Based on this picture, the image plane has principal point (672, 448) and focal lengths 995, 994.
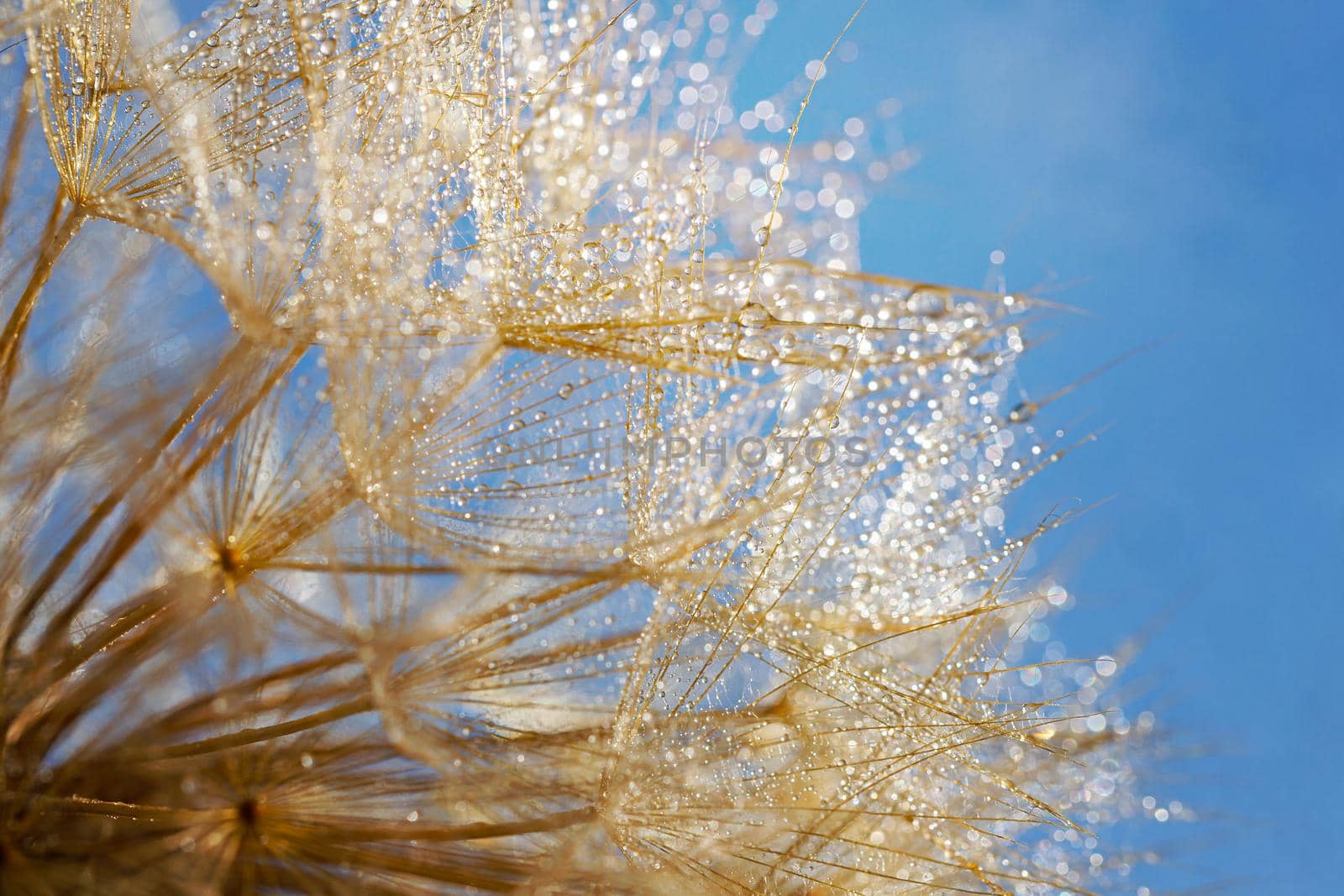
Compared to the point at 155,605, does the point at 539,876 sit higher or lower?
lower

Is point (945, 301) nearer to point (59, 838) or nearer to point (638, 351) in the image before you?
point (638, 351)

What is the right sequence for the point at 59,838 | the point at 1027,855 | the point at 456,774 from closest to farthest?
1. the point at 59,838
2. the point at 456,774
3. the point at 1027,855

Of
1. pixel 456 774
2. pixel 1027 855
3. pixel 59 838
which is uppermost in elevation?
pixel 1027 855

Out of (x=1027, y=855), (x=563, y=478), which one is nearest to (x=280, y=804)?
(x=563, y=478)

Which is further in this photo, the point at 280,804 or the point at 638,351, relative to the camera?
the point at 638,351

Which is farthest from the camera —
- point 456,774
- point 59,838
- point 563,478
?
point 563,478

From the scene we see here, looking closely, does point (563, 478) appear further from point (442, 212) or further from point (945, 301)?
point (945, 301)

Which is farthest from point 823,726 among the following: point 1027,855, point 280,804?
point 280,804
